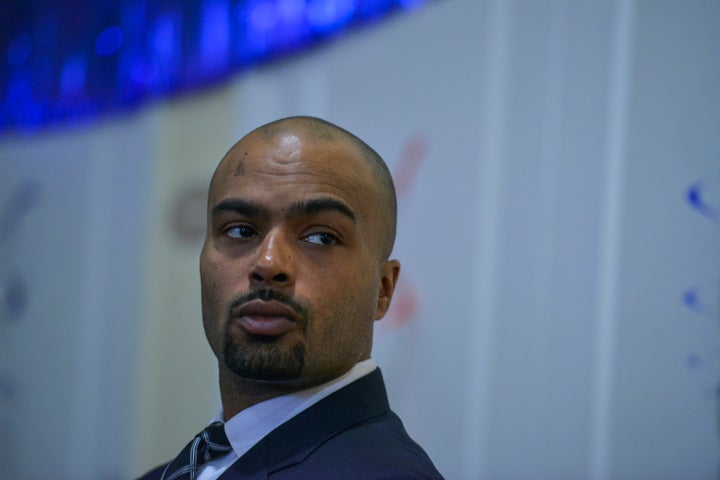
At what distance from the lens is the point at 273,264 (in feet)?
3.55

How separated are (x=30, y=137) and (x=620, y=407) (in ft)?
8.06

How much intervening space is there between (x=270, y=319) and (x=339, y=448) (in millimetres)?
183

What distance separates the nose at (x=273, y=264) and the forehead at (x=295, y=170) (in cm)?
7

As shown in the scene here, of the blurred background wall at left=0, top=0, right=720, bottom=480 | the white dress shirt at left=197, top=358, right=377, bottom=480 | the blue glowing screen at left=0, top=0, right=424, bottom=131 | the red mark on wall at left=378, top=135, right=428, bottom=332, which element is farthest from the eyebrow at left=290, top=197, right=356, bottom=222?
the blue glowing screen at left=0, top=0, right=424, bottom=131

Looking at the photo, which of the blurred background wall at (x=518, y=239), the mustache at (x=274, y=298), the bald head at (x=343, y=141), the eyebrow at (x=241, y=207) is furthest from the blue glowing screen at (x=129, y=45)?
the mustache at (x=274, y=298)

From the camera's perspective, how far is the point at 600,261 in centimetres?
166

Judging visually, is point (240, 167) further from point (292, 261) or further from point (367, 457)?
point (367, 457)

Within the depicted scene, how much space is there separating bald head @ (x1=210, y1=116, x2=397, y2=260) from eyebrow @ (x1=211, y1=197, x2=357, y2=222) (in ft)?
0.25

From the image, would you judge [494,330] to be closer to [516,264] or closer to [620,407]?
[516,264]

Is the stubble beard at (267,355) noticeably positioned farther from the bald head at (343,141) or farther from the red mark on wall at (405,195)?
the red mark on wall at (405,195)

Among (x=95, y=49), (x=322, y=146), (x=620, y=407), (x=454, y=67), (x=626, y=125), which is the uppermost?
(x=95, y=49)

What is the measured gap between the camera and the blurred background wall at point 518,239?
5.10 ft

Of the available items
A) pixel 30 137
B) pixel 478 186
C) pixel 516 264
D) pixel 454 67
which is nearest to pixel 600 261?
pixel 516 264

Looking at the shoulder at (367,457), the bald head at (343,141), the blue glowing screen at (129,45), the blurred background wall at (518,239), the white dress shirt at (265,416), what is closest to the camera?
the shoulder at (367,457)
